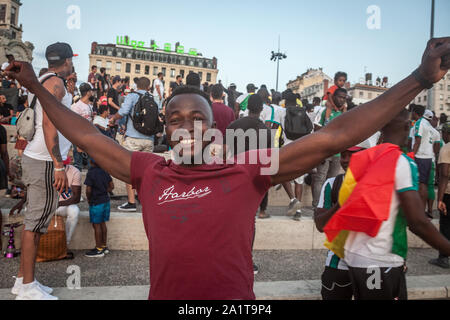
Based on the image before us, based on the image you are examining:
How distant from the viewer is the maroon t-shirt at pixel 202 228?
58.1 inches

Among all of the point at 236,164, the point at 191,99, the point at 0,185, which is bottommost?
the point at 0,185

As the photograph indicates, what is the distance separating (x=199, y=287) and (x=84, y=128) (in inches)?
45.7

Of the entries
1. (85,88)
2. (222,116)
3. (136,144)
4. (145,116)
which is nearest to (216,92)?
(222,116)

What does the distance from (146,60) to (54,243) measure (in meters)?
84.5

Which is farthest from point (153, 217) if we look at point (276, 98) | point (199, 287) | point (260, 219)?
point (276, 98)

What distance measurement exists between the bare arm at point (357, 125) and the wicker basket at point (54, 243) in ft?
12.6

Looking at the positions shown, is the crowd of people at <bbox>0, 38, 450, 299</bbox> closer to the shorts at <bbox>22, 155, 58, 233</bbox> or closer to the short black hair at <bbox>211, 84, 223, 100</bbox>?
the shorts at <bbox>22, 155, 58, 233</bbox>

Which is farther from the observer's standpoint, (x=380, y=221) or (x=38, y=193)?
(x=38, y=193)

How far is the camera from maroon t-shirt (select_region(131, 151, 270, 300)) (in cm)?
148

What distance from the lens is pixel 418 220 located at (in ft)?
7.30

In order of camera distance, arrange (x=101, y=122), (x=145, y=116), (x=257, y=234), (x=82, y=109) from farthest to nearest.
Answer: (x=101, y=122) < (x=82, y=109) < (x=145, y=116) < (x=257, y=234)

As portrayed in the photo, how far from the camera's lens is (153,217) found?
1.62m

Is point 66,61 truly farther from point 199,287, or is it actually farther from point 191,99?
point 199,287

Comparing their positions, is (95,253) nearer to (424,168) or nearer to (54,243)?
(54,243)
